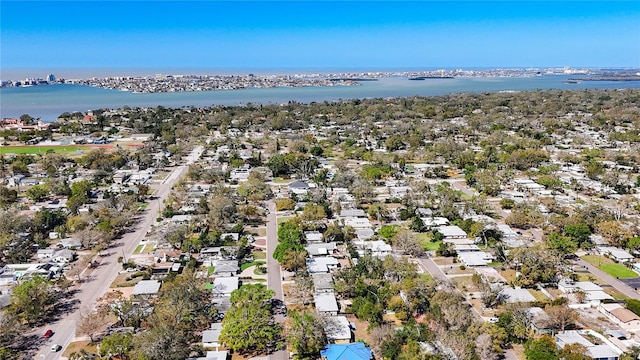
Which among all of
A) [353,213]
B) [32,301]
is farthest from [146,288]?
[353,213]

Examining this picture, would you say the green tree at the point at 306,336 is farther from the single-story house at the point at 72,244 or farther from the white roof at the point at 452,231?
the single-story house at the point at 72,244

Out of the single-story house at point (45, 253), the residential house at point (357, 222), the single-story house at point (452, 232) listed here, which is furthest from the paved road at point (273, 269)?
the single-story house at point (45, 253)

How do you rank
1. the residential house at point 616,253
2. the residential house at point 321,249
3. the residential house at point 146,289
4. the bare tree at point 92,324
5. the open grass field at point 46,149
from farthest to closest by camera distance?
1. the open grass field at point 46,149
2. the residential house at point 321,249
3. the residential house at point 616,253
4. the residential house at point 146,289
5. the bare tree at point 92,324

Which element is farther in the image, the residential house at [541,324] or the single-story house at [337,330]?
the residential house at [541,324]

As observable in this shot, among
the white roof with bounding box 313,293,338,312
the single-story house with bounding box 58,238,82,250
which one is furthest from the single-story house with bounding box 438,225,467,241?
the single-story house with bounding box 58,238,82,250

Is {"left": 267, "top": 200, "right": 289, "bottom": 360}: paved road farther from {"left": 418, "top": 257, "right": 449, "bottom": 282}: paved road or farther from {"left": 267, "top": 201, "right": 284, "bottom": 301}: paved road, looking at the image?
{"left": 418, "top": 257, "right": 449, "bottom": 282}: paved road

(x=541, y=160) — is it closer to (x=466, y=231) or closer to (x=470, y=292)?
(x=466, y=231)
